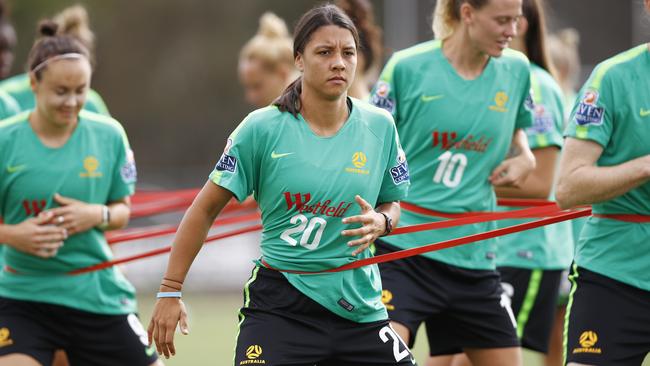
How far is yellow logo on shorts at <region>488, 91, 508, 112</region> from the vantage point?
632 cm

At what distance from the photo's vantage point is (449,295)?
20.2 ft

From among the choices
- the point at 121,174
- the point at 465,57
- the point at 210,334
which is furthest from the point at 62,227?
the point at 210,334

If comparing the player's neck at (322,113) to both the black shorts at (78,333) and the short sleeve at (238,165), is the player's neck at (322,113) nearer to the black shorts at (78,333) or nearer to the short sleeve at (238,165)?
the short sleeve at (238,165)

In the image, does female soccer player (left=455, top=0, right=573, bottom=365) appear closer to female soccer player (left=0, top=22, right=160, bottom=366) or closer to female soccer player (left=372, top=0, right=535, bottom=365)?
female soccer player (left=372, top=0, right=535, bottom=365)

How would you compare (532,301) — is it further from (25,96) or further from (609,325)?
(25,96)

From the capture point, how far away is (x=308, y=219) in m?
5.02

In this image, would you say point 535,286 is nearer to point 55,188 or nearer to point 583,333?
point 583,333

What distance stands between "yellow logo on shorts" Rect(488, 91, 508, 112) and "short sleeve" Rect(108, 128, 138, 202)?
1935 mm

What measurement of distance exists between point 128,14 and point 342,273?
2663 centimetres

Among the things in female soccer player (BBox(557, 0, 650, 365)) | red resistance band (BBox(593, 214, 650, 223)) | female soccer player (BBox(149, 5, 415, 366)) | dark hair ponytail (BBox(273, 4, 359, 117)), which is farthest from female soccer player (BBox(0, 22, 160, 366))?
red resistance band (BBox(593, 214, 650, 223))

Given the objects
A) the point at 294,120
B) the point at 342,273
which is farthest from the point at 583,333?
the point at 294,120

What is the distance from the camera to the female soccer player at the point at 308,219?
4934 mm

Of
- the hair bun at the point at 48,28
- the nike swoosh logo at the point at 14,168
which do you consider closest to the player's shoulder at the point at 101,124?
the nike swoosh logo at the point at 14,168

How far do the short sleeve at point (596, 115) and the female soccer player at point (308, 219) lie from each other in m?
0.85
